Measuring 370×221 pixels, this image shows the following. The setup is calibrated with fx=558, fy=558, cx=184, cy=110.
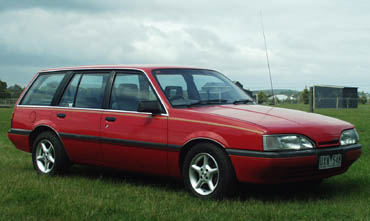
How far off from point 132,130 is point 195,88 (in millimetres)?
916

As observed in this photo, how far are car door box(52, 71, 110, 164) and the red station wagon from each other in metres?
0.01

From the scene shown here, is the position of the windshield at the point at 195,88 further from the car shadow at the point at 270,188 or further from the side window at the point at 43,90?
the side window at the point at 43,90

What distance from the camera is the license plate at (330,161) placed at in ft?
18.6

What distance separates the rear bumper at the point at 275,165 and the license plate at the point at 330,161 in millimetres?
50

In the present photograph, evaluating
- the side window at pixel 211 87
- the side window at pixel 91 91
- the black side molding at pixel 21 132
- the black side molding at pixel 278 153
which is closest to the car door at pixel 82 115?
the side window at pixel 91 91

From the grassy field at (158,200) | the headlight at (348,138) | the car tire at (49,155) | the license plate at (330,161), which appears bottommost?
the grassy field at (158,200)

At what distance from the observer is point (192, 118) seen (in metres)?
5.99

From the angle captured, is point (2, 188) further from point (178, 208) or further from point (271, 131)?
point (271, 131)

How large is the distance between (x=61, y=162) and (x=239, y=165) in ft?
9.95

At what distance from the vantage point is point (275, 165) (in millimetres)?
5418

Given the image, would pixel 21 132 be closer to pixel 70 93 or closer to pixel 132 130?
pixel 70 93


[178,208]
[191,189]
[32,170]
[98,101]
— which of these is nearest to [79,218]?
[178,208]

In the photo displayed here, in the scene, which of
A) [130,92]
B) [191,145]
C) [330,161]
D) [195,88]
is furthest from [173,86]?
[330,161]

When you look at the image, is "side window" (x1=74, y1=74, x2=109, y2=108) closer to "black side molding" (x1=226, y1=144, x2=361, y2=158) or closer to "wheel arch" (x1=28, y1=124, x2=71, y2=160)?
"wheel arch" (x1=28, y1=124, x2=71, y2=160)
